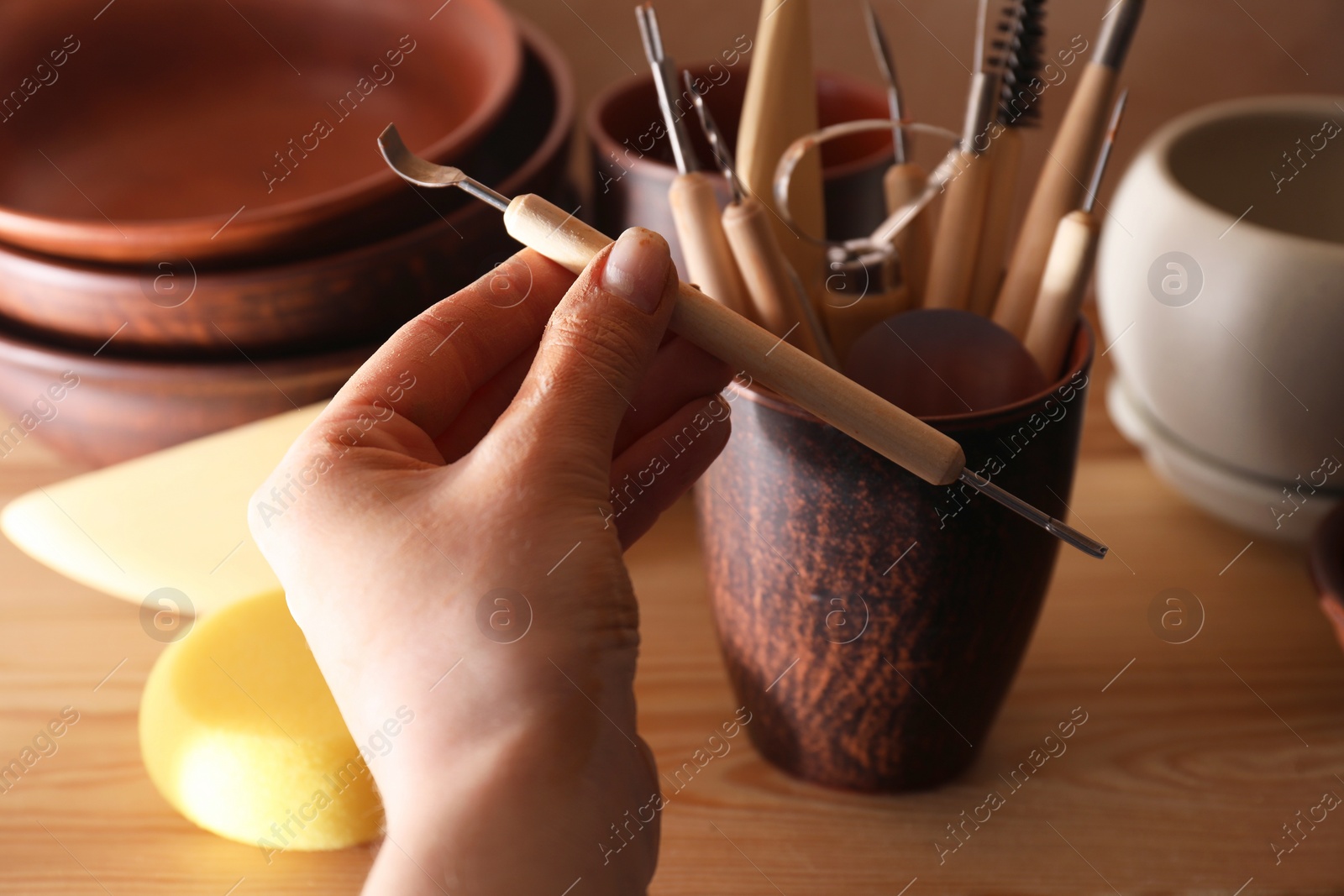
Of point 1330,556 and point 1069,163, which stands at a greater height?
point 1069,163

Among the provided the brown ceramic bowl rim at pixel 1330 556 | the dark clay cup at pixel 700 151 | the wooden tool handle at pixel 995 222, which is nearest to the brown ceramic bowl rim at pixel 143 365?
the dark clay cup at pixel 700 151

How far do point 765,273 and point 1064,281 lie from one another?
80mm

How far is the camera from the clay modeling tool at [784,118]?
0.31 m

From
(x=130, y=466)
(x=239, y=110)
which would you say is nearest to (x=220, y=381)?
(x=130, y=466)

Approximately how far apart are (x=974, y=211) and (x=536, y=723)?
191mm

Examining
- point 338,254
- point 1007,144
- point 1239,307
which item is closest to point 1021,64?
point 1007,144

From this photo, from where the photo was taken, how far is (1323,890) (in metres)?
0.30

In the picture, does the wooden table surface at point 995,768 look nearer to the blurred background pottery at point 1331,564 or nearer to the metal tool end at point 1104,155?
the blurred background pottery at point 1331,564

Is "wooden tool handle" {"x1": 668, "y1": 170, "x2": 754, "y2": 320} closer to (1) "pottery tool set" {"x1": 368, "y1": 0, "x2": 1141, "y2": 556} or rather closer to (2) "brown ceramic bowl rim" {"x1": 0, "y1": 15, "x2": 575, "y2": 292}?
(1) "pottery tool set" {"x1": 368, "y1": 0, "x2": 1141, "y2": 556}

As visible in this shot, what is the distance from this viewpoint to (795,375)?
243 millimetres

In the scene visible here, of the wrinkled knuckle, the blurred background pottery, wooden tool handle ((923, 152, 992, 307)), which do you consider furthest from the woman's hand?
the blurred background pottery

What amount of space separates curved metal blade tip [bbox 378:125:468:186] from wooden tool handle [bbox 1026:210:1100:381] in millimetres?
157

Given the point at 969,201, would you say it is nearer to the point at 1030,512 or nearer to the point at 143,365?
the point at 1030,512

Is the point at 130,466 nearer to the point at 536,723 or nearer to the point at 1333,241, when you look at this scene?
the point at 536,723
